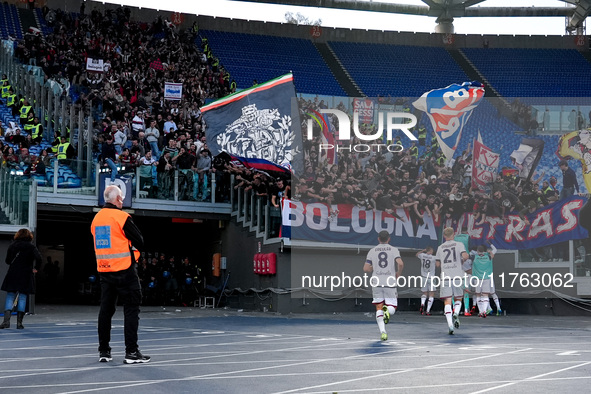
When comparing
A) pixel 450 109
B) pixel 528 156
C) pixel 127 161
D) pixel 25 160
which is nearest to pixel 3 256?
pixel 25 160

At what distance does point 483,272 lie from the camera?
73.3 feet

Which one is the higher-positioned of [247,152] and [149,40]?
[149,40]

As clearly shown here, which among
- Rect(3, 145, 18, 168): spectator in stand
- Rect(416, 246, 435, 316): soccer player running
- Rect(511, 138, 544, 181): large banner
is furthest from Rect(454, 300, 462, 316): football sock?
Rect(3, 145, 18, 168): spectator in stand

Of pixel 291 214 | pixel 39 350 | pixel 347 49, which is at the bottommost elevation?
pixel 39 350

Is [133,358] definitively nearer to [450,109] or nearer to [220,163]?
[220,163]

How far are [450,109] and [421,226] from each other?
4.72m

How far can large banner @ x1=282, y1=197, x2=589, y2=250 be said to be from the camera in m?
22.8

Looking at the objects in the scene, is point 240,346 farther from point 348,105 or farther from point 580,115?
point 348,105

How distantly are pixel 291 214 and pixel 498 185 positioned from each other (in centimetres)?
562

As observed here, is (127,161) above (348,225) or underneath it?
above

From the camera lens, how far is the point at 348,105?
34906 millimetres

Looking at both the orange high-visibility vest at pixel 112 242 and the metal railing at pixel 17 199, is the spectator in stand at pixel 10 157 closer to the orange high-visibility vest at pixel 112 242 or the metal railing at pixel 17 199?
the metal railing at pixel 17 199

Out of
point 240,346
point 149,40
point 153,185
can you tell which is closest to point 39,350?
point 240,346

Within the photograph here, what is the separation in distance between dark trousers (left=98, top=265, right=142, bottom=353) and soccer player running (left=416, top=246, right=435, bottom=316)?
14.2m
